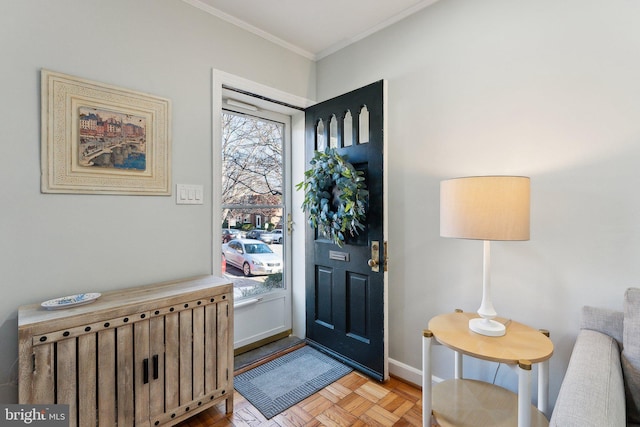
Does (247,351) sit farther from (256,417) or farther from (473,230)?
(473,230)

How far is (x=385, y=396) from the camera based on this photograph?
189 cm

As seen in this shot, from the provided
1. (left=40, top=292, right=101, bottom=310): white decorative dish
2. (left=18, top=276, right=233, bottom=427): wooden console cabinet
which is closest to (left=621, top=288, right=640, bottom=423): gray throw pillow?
(left=18, top=276, right=233, bottom=427): wooden console cabinet

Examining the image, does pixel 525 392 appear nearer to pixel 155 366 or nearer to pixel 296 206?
pixel 155 366

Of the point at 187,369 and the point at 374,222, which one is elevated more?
the point at 374,222

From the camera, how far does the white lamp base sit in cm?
135

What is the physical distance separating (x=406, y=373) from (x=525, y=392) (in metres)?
1.04

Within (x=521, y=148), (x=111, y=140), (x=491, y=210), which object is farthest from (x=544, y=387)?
(x=111, y=140)

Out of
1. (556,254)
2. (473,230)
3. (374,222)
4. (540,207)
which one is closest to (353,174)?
(374,222)

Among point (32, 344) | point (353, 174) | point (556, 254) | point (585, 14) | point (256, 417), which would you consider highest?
point (585, 14)

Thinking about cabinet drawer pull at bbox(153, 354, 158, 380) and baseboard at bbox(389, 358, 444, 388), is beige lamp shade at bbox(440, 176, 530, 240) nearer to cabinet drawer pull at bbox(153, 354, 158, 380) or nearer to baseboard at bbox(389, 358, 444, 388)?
baseboard at bbox(389, 358, 444, 388)

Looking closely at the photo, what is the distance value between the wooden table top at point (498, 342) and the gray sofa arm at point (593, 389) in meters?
0.12

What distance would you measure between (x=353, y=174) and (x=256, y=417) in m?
1.58

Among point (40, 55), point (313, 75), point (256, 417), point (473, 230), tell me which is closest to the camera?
point (473, 230)

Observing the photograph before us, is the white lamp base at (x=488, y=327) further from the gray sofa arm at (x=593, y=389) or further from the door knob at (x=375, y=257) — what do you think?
the door knob at (x=375, y=257)
